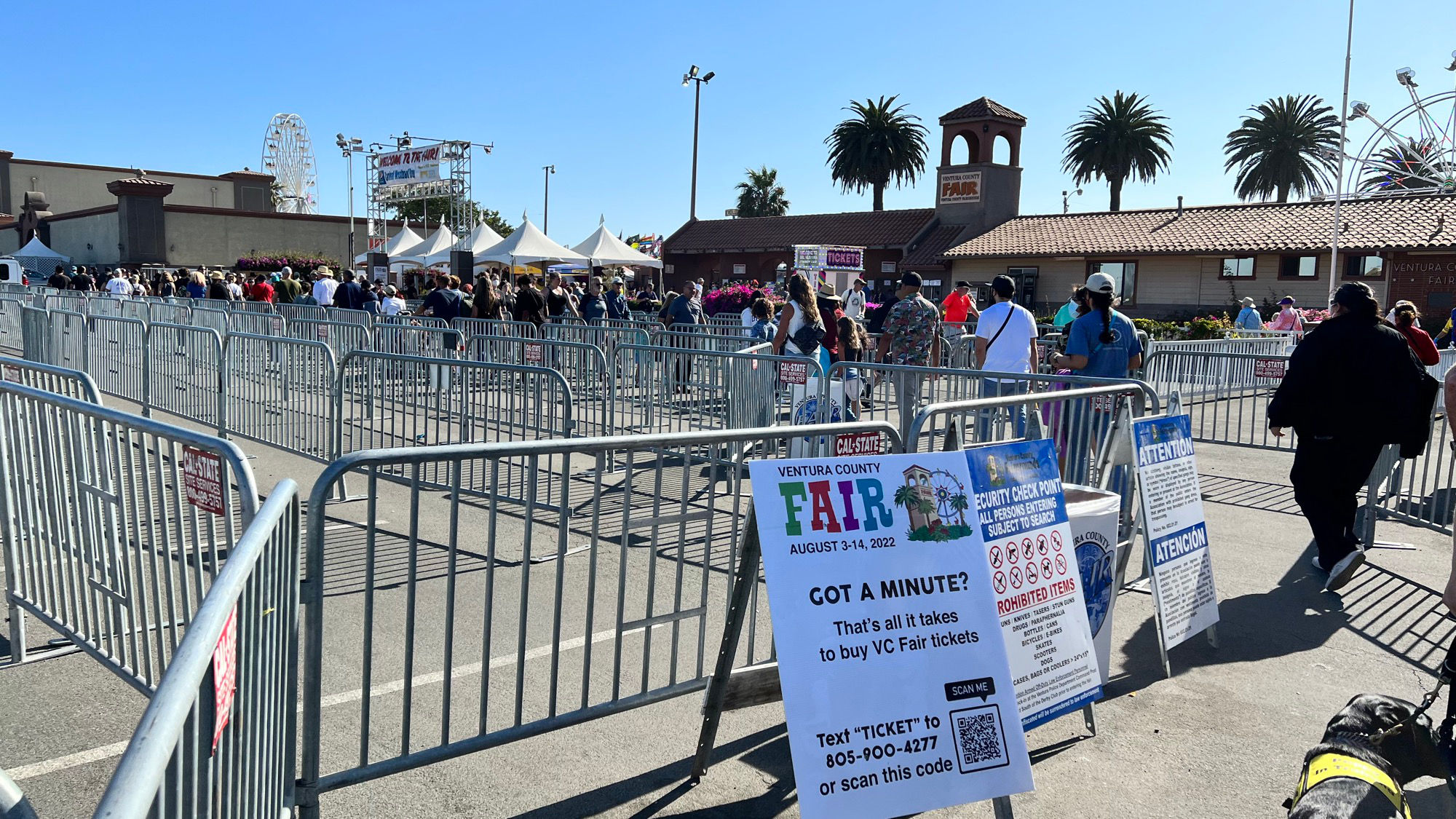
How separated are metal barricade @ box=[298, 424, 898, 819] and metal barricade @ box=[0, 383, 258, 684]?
0.56 metres

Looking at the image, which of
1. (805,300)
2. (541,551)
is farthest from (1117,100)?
(541,551)

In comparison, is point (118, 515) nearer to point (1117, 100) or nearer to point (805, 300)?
point (805, 300)

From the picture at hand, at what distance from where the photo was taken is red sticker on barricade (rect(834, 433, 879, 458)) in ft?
14.1

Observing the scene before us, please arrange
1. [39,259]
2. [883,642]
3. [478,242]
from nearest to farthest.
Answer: [883,642]
[478,242]
[39,259]

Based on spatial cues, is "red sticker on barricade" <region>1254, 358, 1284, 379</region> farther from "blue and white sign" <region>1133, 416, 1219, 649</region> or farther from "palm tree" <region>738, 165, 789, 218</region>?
"palm tree" <region>738, 165, 789, 218</region>

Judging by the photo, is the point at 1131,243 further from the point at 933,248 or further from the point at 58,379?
the point at 58,379

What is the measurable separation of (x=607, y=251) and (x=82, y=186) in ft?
205

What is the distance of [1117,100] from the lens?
190ft

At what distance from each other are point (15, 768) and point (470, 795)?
1.69 m

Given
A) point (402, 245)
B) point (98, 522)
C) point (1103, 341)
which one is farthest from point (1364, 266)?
point (98, 522)

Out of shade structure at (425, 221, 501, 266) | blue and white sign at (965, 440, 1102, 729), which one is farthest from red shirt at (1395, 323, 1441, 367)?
shade structure at (425, 221, 501, 266)

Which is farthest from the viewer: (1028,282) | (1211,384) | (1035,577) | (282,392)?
A: (1028,282)

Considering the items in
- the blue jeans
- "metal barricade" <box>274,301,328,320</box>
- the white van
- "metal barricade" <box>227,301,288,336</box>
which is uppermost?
the white van

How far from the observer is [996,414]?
6199 mm
